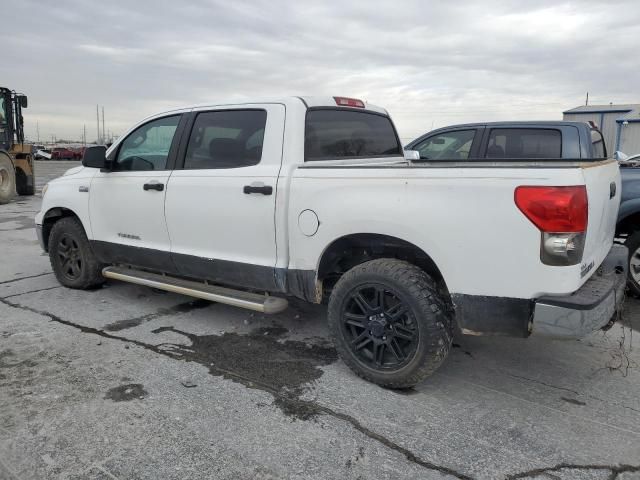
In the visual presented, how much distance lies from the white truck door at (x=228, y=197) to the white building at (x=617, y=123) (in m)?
22.5

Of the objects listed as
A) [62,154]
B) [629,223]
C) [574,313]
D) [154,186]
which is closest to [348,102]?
[154,186]

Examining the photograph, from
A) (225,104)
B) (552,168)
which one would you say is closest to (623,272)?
(552,168)

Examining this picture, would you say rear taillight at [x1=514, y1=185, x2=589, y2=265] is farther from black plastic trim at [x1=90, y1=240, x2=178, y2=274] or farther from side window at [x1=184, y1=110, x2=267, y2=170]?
black plastic trim at [x1=90, y1=240, x2=178, y2=274]

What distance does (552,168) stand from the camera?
2742 mm

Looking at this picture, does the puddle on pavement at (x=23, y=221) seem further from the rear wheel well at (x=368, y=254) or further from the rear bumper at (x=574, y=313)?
the rear bumper at (x=574, y=313)

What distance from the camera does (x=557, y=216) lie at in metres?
2.72

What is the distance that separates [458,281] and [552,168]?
0.80 metres

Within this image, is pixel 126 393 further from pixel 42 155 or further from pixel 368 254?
pixel 42 155

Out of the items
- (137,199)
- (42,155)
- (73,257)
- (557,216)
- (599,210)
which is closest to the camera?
(557,216)

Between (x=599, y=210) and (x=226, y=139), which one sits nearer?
(x=599, y=210)

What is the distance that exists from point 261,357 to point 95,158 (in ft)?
8.17

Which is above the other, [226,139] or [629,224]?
[226,139]

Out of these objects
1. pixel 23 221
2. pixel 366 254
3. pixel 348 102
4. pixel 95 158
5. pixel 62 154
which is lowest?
pixel 23 221

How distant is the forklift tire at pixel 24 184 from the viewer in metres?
16.1
